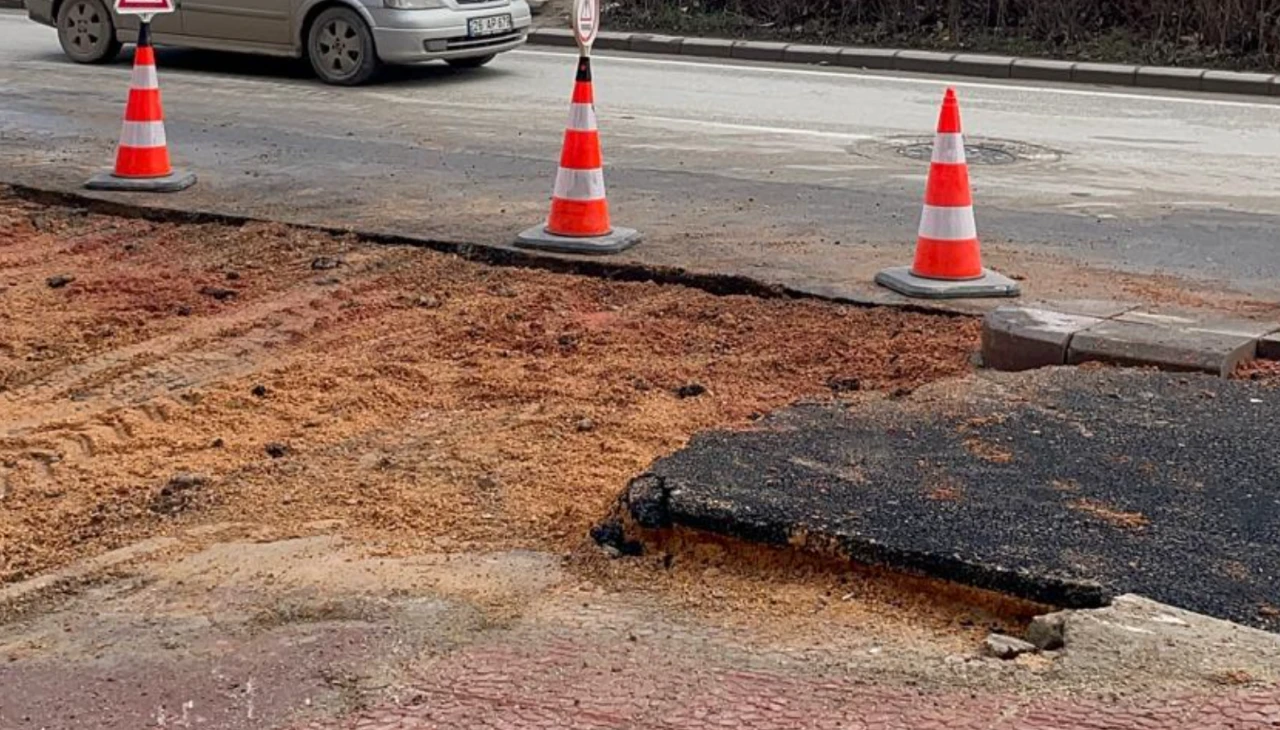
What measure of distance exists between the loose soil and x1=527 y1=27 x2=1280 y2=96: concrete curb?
406 inches

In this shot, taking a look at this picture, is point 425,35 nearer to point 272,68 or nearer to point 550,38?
point 272,68

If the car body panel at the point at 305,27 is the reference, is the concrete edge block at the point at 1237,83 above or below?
below

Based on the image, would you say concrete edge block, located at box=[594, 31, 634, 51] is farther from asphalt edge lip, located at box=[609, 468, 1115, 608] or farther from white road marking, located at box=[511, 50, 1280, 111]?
asphalt edge lip, located at box=[609, 468, 1115, 608]

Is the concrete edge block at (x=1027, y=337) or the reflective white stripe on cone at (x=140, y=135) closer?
the concrete edge block at (x=1027, y=337)

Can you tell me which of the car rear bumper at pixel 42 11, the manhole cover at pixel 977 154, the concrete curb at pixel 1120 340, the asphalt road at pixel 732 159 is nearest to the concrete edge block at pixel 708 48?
the asphalt road at pixel 732 159

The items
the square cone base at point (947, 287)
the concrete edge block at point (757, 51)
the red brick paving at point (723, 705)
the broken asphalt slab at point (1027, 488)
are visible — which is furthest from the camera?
the concrete edge block at point (757, 51)

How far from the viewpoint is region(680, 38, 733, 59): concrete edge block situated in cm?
1859

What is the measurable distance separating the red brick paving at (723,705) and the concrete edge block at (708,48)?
1527 centimetres

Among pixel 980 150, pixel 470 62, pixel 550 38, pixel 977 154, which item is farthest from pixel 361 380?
pixel 550 38

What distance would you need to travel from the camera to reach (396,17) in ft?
49.1

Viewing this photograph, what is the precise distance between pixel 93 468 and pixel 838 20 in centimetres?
1550

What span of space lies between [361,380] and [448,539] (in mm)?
1649

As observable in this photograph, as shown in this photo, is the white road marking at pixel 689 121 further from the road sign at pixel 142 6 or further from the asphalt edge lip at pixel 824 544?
the asphalt edge lip at pixel 824 544

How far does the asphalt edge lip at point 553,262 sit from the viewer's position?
7340 mm
